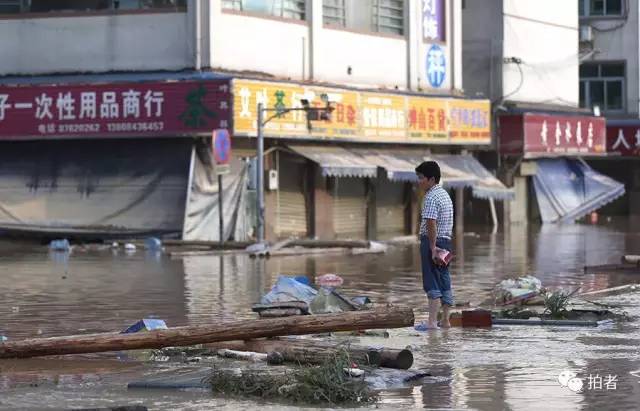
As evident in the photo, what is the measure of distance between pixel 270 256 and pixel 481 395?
1792 centimetres

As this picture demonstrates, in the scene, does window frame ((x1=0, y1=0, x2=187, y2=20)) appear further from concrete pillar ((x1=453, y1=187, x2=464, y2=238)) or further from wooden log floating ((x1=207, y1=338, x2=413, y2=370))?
wooden log floating ((x1=207, y1=338, x2=413, y2=370))

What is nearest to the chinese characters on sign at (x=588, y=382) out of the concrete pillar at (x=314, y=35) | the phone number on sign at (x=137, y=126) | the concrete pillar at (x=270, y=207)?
the phone number on sign at (x=137, y=126)

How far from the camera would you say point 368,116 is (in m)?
36.5

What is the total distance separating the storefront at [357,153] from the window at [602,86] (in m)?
15.5

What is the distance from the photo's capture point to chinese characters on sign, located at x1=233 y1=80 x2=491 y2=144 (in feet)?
105

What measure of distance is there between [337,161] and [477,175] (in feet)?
24.9

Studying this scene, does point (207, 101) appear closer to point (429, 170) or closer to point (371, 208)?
point (371, 208)

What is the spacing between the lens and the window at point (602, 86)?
56562mm

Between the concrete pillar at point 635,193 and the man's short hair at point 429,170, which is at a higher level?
the man's short hair at point 429,170

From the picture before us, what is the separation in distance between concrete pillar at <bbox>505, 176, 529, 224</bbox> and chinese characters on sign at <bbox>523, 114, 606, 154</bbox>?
57.5 inches

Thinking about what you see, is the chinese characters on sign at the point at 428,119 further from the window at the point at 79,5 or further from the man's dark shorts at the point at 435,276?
the man's dark shorts at the point at 435,276

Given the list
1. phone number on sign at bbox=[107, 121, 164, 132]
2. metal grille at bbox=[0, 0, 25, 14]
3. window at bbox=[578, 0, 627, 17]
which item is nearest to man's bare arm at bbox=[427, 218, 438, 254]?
phone number on sign at bbox=[107, 121, 164, 132]

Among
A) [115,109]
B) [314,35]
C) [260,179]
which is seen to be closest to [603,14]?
[314,35]

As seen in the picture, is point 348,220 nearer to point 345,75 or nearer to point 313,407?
point 345,75
